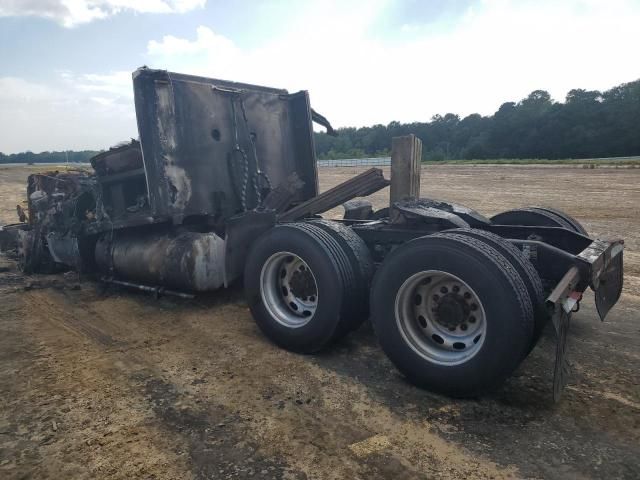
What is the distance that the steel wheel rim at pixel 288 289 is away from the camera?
13.2 feet

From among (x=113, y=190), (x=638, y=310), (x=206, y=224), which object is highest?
(x=113, y=190)

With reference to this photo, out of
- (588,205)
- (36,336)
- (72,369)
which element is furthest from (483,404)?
(588,205)

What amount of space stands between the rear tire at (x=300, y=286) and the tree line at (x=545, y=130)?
39.5 metres

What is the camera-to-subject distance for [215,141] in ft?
17.7

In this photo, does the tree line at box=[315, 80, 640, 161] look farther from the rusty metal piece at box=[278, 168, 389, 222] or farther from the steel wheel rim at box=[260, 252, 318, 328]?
the steel wheel rim at box=[260, 252, 318, 328]

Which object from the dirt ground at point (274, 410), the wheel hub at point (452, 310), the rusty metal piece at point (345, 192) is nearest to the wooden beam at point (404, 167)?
the rusty metal piece at point (345, 192)

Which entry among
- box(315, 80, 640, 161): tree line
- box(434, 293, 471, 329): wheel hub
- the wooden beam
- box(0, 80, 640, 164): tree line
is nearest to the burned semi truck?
box(434, 293, 471, 329): wheel hub

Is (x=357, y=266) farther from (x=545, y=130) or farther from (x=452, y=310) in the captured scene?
(x=545, y=130)

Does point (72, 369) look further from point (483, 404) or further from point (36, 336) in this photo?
point (483, 404)

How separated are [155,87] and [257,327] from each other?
2615 mm

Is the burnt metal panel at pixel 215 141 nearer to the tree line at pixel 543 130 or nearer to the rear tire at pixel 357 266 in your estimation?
the rear tire at pixel 357 266

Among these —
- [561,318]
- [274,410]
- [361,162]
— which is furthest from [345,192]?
[361,162]

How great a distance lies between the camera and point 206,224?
5445 millimetres

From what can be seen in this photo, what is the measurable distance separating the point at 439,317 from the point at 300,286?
51.3 inches
